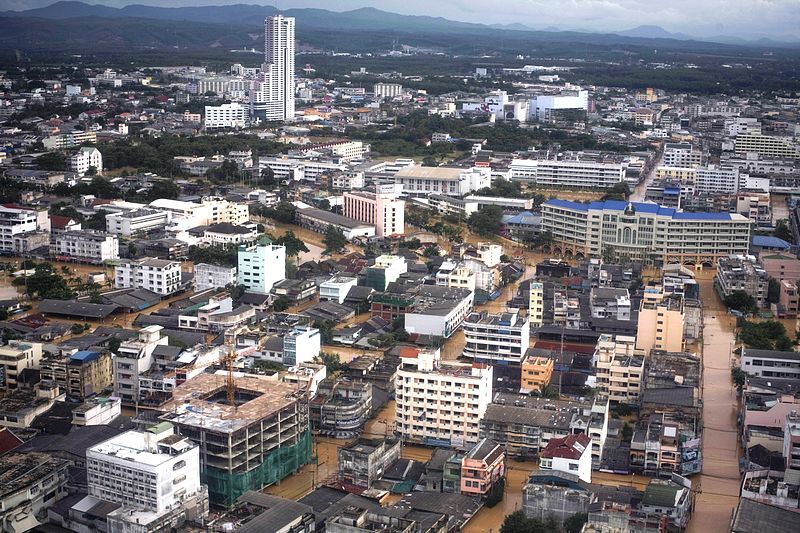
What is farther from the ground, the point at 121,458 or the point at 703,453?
the point at 121,458

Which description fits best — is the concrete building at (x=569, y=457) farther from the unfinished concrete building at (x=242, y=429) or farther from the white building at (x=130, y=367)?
the white building at (x=130, y=367)

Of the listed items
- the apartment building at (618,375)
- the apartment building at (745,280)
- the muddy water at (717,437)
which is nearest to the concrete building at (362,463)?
the muddy water at (717,437)

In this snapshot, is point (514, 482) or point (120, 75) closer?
point (514, 482)

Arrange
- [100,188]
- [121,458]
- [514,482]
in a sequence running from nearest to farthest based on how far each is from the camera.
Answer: [121,458], [514,482], [100,188]

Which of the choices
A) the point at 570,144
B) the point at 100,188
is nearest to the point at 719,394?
the point at 100,188

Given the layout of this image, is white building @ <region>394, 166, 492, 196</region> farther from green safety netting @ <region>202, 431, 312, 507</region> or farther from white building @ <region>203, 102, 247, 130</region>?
green safety netting @ <region>202, 431, 312, 507</region>

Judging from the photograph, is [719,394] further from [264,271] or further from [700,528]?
[264,271]

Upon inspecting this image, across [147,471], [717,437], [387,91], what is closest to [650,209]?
[717,437]
